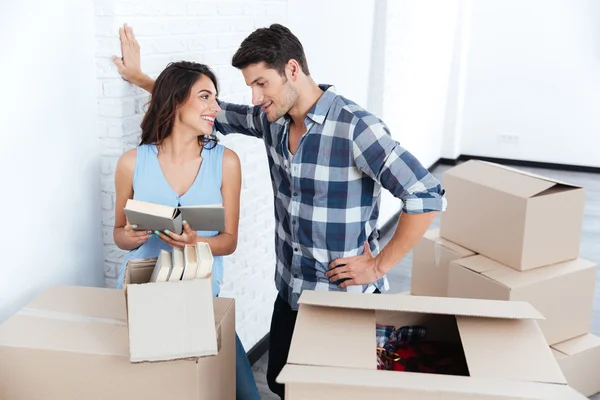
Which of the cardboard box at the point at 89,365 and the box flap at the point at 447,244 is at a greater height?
the cardboard box at the point at 89,365

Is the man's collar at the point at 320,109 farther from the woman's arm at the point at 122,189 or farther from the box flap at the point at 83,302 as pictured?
the box flap at the point at 83,302

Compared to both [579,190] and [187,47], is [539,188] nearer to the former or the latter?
[579,190]

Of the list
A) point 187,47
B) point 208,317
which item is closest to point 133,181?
point 187,47

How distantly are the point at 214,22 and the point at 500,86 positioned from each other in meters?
4.96

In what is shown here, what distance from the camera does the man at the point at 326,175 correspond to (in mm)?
1653

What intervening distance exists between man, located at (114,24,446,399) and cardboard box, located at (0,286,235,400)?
1.36 feet

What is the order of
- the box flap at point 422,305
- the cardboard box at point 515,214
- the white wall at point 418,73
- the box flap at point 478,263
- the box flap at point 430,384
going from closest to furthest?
the box flap at point 430,384
the box flap at point 422,305
the cardboard box at point 515,214
the box flap at point 478,263
the white wall at point 418,73

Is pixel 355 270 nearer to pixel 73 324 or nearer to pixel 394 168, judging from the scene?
pixel 394 168

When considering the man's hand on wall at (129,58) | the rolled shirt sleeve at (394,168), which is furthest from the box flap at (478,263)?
the man's hand on wall at (129,58)

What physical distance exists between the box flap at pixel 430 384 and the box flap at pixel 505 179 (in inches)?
57.7

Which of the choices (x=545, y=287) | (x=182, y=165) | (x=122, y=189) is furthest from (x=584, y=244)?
(x=122, y=189)

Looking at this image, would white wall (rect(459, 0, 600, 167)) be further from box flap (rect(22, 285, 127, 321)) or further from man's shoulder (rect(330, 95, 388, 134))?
box flap (rect(22, 285, 127, 321))

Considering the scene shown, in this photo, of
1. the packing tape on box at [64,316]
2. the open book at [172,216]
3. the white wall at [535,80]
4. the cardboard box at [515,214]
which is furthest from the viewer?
the white wall at [535,80]

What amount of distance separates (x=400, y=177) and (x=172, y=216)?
1.86 feet
